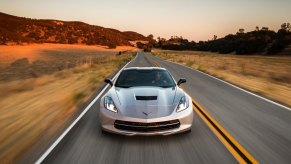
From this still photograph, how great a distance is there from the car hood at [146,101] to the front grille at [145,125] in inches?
5.8

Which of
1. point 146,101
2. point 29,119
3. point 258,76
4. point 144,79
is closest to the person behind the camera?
point 146,101

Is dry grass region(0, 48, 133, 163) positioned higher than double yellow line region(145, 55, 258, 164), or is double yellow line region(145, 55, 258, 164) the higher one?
double yellow line region(145, 55, 258, 164)

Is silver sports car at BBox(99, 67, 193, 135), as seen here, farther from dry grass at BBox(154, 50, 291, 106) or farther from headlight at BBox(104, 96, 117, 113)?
dry grass at BBox(154, 50, 291, 106)

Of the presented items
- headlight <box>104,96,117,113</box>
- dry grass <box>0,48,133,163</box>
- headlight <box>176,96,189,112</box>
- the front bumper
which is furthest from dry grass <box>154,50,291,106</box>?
dry grass <box>0,48,133,163</box>

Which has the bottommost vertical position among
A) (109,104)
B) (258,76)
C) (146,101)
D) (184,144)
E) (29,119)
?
(258,76)

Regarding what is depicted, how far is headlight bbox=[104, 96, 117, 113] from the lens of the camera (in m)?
6.43

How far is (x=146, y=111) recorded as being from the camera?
6.04 m

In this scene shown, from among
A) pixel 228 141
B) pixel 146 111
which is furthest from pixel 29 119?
pixel 228 141

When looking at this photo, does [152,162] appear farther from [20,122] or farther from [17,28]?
[17,28]

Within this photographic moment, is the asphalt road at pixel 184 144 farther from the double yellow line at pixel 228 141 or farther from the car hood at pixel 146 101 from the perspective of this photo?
the car hood at pixel 146 101

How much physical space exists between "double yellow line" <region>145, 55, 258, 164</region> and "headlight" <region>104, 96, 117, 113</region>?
2272 millimetres

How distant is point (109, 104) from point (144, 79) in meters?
1.75

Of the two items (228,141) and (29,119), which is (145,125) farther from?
(29,119)

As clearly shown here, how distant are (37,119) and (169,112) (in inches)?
175
